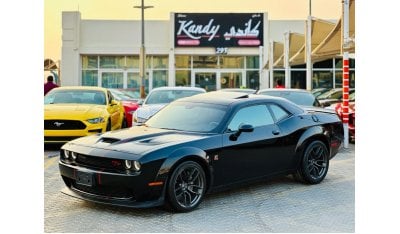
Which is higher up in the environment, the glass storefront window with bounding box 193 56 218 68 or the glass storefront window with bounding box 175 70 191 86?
the glass storefront window with bounding box 193 56 218 68

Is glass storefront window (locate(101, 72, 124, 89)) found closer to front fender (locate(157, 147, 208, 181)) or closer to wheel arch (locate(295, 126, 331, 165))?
wheel arch (locate(295, 126, 331, 165))

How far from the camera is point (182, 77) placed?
121ft

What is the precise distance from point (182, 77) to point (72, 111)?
25150 mm

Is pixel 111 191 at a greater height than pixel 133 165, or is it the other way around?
pixel 133 165

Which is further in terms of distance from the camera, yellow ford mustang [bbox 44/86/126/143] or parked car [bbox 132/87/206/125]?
parked car [bbox 132/87/206/125]

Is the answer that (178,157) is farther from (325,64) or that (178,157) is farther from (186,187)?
(325,64)

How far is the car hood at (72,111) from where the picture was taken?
11.7m

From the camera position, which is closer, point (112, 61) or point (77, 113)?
point (77, 113)

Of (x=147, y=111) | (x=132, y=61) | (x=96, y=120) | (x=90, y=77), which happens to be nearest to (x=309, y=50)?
(x=147, y=111)

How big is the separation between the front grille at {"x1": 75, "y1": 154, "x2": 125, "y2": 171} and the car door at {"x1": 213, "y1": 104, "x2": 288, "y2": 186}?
49.4 inches

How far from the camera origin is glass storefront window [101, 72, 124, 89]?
37000 millimetres

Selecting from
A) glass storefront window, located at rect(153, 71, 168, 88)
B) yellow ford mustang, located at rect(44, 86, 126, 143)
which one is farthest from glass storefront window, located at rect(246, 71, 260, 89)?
yellow ford mustang, located at rect(44, 86, 126, 143)

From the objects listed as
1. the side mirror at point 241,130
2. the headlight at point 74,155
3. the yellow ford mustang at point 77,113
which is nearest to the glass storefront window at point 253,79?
the yellow ford mustang at point 77,113

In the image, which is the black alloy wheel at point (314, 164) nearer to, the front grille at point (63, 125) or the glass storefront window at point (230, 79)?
the front grille at point (63, 125)
